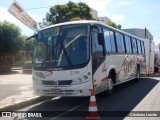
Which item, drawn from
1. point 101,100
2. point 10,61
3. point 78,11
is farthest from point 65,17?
point 101,100

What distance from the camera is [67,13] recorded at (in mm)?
49406

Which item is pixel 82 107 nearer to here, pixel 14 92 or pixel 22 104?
A: pixel 22 104

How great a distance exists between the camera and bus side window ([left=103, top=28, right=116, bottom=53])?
39.2ft

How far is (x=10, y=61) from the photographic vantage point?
5397 centimetres

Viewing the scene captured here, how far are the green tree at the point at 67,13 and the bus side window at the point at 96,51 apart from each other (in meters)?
38.6

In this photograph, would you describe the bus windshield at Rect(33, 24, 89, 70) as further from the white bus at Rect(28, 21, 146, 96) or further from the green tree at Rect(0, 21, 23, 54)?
the green tree at Rect(0, 21, 23, 54)

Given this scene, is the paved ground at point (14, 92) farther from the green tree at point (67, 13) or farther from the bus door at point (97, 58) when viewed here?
the green tree at point (67, 13)

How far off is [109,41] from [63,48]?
9.46ft

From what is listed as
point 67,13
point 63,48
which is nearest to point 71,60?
point 63,48

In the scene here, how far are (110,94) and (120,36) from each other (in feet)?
11.7

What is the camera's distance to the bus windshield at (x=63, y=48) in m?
10.1

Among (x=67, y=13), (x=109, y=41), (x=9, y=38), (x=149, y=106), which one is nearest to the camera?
(x=149, y=106)

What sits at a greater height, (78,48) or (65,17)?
(65,17)

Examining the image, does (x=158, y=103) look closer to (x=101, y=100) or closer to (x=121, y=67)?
(x=101, y=100)
